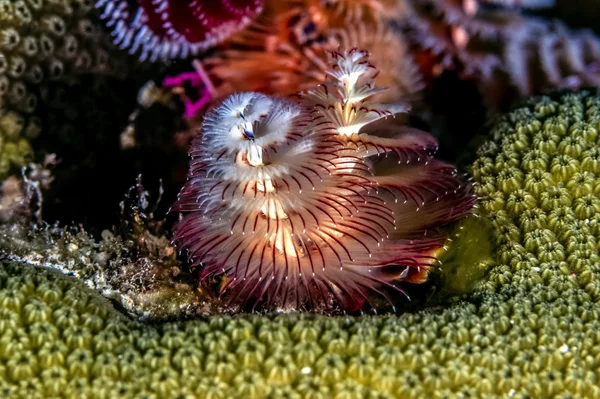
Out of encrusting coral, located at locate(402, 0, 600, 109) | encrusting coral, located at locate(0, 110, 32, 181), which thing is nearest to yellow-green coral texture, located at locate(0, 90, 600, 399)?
encrusting coral, located at locate(0, 110, 32, 181)

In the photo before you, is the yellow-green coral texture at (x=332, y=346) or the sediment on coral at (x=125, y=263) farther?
the sediment on coral at (x=125, y=263)

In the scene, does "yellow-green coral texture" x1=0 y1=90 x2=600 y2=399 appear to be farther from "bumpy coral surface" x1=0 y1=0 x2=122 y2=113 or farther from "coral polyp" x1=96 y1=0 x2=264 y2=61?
"coral polyp" x1=96 y1=0 x2=264 y2=61

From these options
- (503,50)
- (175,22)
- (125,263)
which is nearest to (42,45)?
(175,22)

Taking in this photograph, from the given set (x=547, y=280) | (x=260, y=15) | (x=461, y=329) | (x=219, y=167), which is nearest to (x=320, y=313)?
(x=461, y=329)

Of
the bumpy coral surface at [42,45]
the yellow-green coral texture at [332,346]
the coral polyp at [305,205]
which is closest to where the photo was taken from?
the yellow-green coral texture at [332,346]

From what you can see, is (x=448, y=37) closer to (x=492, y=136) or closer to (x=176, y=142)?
(x=492, y=136)

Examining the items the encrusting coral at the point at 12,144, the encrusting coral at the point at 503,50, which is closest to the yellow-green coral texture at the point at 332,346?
the encrusting coral at the point at 12,144

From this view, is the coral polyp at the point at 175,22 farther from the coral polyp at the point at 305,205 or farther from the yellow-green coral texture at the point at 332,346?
the yellow-green coral texture at the point at 332,346

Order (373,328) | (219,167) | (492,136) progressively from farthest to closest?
1. (492,136)
2. (219,167)
3. (373,328)
